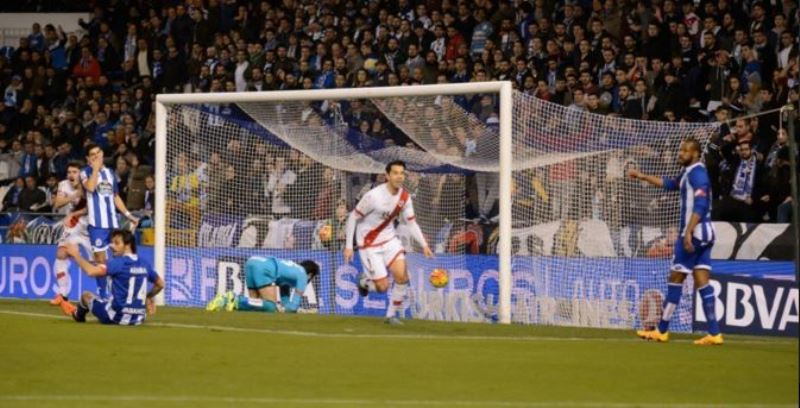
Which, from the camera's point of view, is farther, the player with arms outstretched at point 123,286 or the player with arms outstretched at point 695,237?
the player with arms outstretched at point 123,286

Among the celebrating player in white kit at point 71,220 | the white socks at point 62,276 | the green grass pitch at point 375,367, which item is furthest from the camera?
the white socks at point 62,276

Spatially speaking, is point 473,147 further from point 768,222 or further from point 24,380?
point 24,380

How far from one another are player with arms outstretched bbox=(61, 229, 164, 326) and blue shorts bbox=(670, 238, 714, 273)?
5.23m

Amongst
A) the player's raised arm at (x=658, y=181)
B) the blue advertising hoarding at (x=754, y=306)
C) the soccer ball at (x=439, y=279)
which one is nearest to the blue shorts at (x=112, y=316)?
the soccer ball at (x=439, y=279)

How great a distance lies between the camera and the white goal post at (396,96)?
58.5 feet

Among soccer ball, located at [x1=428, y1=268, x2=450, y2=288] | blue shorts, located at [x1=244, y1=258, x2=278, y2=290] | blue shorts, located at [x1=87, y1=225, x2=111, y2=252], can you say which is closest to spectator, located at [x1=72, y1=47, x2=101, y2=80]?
blue shorts, located at [x1=244, y1=258, x2=278, y2=290]

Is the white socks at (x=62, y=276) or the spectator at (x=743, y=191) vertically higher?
the spectator at (x=743, y=191)

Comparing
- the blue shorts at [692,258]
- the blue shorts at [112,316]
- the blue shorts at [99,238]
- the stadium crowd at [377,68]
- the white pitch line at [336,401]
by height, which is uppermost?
the stadium crowd at [377,68]

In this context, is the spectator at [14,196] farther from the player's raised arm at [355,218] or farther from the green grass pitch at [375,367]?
the player's raised arm at [355,218]

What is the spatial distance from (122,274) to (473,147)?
5014mm

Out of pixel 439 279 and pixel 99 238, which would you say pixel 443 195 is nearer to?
pixel 439 279

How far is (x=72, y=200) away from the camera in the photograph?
19453 millimetres

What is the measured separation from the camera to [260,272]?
65.3 feet

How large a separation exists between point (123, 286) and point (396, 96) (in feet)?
14.8
